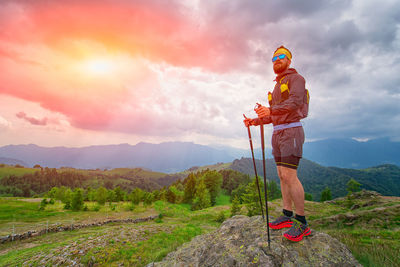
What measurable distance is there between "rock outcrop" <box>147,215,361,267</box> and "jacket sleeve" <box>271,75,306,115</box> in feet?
10.5

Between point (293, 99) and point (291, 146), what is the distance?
116cm

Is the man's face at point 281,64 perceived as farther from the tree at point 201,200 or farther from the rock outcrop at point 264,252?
the tree at point 201,200

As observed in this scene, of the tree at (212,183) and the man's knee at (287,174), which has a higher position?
the man's knee at (287,174)

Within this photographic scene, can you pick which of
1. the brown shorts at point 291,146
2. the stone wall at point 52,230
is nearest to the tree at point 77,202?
the stone wall at point 52,230

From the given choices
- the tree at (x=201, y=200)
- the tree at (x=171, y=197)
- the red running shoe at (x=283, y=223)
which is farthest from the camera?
the tree at (x=171, y=197)

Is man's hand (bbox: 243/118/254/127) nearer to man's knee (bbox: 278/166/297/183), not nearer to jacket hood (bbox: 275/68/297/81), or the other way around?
man's knee (bbox: 278/166/297/183)

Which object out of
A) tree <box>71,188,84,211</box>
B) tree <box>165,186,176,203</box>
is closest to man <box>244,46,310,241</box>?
tree <box>165,186,176,203</box>

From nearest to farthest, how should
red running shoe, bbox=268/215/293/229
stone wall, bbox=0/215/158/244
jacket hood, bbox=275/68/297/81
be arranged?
red running shoe, bbox=268/215/293/229 < jacket hood, bbox=275/68/297/81 < stone wall, bbox=0/215/158/244

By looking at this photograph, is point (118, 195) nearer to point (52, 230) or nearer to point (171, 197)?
point (171, 197)

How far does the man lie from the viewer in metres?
4.22

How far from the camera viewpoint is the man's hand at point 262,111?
4314mm

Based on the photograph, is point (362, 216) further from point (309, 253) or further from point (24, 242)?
point (24, 242)

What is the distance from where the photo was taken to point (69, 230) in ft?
73.7

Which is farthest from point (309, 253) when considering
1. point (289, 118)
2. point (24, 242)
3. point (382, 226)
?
point (24, 242)
